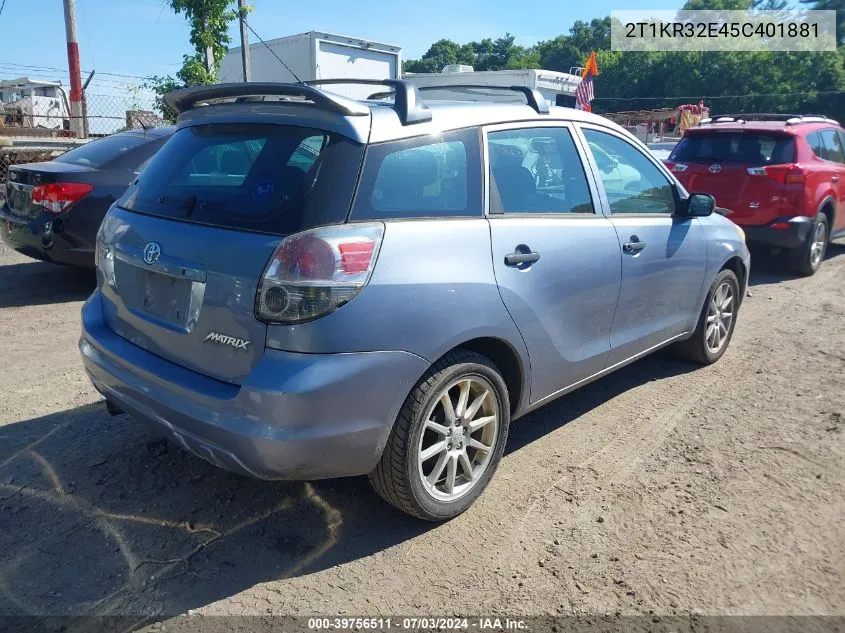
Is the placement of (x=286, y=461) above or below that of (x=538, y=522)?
above

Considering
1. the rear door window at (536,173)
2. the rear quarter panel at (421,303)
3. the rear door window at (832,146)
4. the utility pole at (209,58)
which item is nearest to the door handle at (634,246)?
the rear door window at (536,173)

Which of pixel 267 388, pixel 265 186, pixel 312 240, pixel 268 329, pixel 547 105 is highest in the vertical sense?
pixel 547 105

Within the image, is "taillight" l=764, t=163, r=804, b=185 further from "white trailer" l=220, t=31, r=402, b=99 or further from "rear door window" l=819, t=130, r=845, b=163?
"white trailer" l=220, t=31, r=402, b=99

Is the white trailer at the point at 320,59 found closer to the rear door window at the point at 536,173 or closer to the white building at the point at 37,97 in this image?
the white building at the point at 37,97

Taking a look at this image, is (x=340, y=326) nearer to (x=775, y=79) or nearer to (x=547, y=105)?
(x=547, y=105)

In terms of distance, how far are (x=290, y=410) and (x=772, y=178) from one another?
24.3 ft

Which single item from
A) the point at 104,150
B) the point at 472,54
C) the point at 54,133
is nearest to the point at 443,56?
the point at 472,54

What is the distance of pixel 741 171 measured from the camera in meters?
8.19

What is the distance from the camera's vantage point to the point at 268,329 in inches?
100.0

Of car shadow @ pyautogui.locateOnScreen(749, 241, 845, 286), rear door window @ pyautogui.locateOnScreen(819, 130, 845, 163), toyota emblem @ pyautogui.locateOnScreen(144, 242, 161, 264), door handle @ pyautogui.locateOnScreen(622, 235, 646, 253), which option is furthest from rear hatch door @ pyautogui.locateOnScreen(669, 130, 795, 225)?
toyota emblem @ pyautogui.locateOnScreen(144, 242, 161, 264)

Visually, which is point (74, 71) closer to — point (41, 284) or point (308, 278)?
point (41, 284)

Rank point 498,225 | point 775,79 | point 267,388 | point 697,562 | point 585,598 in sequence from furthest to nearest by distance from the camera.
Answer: point 775,79 < point 498,225 < point 697,562 < point 585,598 < point 267,388

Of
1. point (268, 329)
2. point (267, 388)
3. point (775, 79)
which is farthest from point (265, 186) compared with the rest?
point (775, 79)

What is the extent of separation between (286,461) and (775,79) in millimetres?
52190
